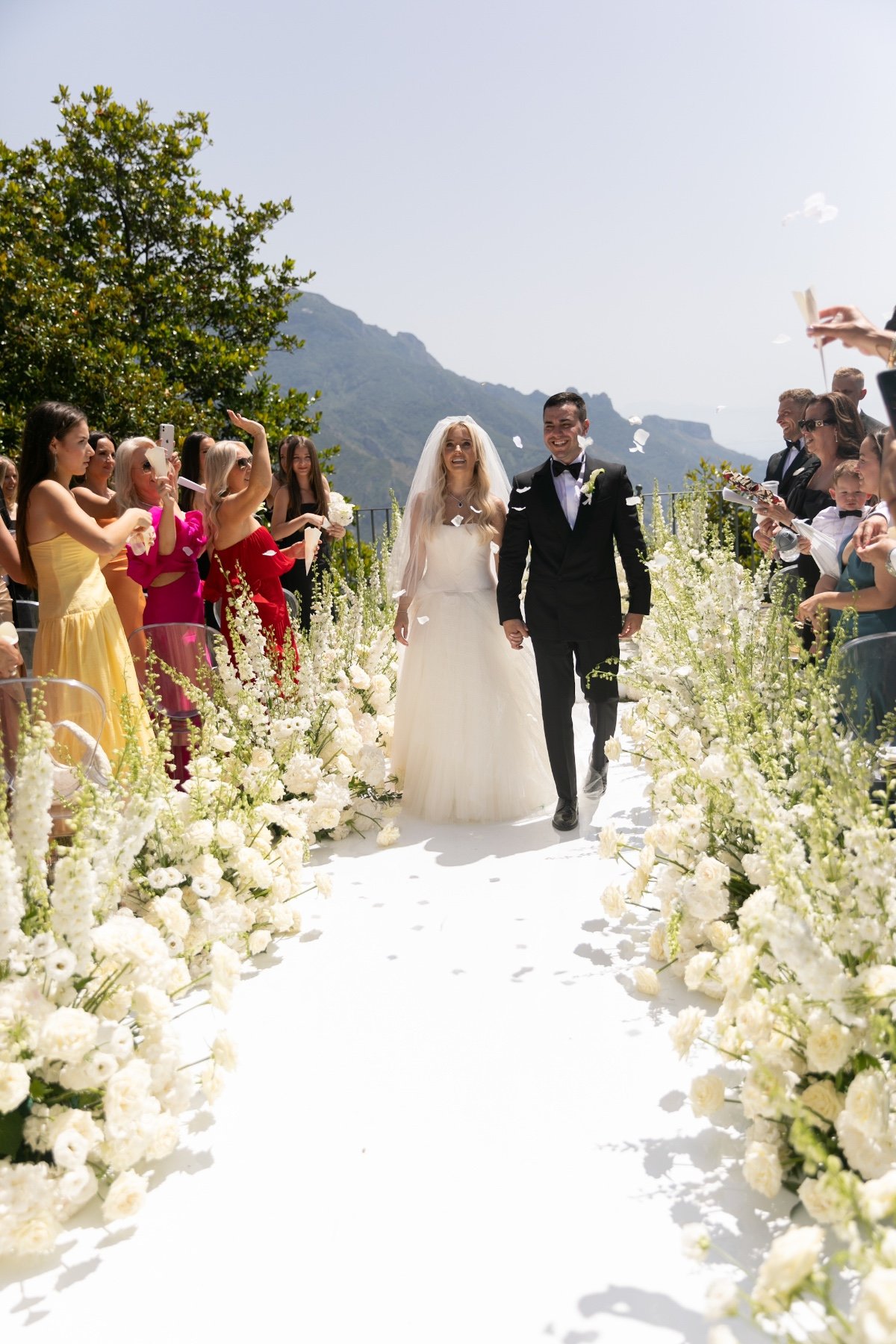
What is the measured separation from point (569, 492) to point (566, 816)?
1604 millimetres

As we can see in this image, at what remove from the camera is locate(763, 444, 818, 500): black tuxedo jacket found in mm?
5516

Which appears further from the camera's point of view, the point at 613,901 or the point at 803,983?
the point at 613,901

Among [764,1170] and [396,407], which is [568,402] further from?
[396,407]

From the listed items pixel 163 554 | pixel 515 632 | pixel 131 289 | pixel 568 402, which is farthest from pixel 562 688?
pixel 131 289

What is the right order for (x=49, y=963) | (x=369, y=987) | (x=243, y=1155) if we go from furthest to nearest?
(x=369, y=987) → (x=243, y=1155) → (x=49, y=963)

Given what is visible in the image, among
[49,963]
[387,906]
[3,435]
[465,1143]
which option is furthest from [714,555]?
[3,435]

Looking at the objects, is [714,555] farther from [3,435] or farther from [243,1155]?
[3,435]

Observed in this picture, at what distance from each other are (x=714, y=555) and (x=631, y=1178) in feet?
12.8

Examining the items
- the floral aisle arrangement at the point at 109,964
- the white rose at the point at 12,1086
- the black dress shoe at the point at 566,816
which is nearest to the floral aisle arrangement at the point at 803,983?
the floral aisle arrangement at the point at 109,964

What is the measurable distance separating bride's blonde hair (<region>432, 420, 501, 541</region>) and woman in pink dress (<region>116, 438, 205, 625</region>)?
1.29 meters

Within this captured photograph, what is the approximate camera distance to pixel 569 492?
451cm

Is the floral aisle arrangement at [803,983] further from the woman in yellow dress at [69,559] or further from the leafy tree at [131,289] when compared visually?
the leafy tree at [131,289]

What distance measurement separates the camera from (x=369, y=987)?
9.71ft

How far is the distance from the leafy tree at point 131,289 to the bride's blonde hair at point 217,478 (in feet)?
19.5
